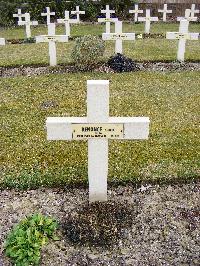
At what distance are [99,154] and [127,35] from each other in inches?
282

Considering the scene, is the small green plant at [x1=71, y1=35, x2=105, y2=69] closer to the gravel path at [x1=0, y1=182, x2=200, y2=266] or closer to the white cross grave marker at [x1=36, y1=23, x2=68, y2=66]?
the white cross grave marker at [x1=36, y1=23, x2=68, y2=66]

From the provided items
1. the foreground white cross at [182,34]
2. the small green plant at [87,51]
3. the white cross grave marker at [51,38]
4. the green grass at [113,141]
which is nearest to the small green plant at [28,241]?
the green grass at [113,141]

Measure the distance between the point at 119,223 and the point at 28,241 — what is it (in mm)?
1046

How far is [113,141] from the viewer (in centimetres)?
631

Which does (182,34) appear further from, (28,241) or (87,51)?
(28,241)

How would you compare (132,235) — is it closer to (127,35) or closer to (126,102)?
(126,102)

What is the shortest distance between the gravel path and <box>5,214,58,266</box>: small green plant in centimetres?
17

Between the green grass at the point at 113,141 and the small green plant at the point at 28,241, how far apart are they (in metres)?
1.15

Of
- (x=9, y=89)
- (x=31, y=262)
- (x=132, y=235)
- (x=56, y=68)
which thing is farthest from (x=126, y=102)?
(x=31, y=262)

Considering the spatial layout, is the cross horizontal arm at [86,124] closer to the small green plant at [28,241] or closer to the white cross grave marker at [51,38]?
the small green plant at [28,241]

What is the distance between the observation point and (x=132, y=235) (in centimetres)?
428

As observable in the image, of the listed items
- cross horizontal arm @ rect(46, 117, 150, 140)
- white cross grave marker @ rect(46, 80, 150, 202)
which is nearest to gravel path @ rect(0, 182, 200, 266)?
white cross grave marker @ rect(46, 80, 150, 202)

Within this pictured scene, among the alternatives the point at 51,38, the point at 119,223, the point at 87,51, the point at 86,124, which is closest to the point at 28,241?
the point at 119,223

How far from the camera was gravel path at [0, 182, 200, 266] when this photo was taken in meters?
4.01
